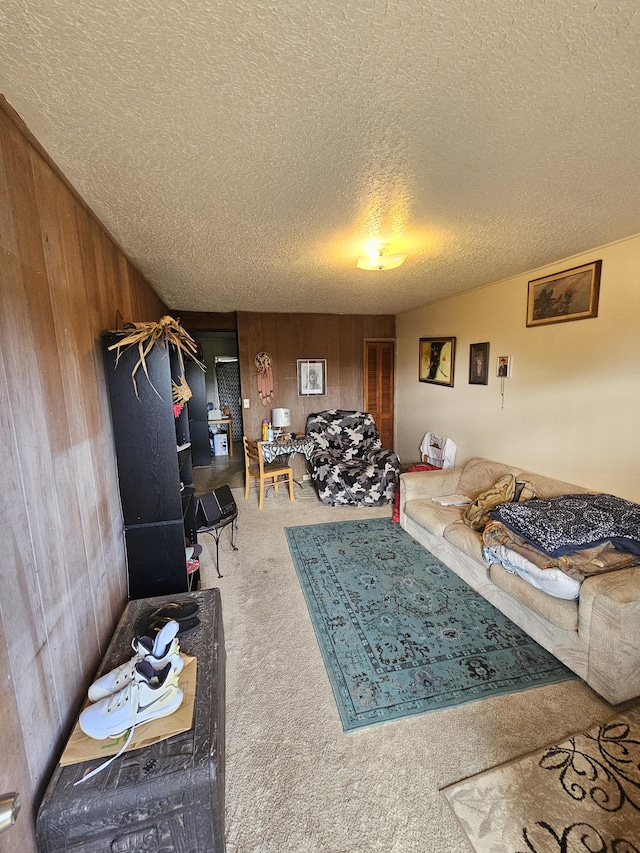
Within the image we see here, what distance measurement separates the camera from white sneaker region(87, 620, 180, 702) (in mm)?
1174

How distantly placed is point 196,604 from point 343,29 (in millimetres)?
2055

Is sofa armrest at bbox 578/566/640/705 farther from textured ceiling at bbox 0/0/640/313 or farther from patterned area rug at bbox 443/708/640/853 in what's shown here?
textured ceiling at bbox 0/0/640/313

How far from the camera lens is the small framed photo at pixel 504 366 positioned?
3.27 meters

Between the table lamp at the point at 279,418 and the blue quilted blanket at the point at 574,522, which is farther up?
the table lamp at the point at 279,418

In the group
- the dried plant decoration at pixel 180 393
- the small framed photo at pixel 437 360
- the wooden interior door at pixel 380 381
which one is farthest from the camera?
the wooden interior door at pixel 380 381

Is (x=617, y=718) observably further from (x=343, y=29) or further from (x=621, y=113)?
(x=343, y=29)

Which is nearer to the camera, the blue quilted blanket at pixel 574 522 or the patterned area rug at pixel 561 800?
the patterned area rug at pixel 561 800

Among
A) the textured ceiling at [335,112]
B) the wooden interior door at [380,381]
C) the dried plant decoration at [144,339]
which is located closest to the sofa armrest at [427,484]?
the textured ceiling at [335,112]

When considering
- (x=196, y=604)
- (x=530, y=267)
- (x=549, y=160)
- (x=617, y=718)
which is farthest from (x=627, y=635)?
(x=530, y=267)

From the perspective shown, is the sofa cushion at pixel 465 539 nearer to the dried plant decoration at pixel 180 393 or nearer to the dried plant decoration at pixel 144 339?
the dried plant decoration at pixel 180 393

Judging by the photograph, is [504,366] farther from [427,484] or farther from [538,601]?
[538,601]

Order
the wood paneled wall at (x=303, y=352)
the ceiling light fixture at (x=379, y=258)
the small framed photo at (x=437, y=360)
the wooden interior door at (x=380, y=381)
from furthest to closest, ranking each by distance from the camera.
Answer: the wooden interior door at (x=380, y=381) → the wood paneled wall at (x=303, y=352) → the small framed photo at (x=437, y=360) → the ceiling light fixture at (x=379, y=258)

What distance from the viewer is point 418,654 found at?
1954 millimetres

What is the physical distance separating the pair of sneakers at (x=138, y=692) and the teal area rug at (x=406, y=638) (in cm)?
87
